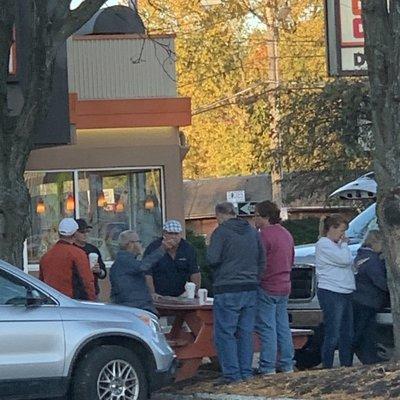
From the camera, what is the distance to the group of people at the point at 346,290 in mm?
11734

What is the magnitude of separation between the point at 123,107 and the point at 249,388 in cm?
901

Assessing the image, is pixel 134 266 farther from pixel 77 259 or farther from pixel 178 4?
pixel 178 4

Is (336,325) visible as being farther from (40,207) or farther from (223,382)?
(40,207)

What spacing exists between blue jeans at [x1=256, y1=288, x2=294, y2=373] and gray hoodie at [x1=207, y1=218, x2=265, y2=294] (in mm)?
481

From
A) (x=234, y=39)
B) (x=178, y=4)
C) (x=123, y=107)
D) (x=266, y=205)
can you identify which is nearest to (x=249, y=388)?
(x=266, y=205)

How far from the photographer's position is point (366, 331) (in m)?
12.1

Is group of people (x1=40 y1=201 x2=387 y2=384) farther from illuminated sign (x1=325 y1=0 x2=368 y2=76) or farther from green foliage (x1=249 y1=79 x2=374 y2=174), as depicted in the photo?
green foliage (x1=249 y1=79 x2=374 y2=174)

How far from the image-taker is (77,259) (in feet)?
37.9

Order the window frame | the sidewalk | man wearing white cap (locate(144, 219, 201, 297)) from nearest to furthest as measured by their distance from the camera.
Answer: the sidewalk
man wearing white cap (locate(144, 219, 201, 297))
the window frame

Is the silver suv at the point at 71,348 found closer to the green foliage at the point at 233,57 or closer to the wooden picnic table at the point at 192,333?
the wooden picnic table at the point at 192,333

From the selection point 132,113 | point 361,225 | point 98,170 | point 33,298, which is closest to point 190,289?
point 33,298

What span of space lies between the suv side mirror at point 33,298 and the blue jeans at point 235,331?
2.01 m

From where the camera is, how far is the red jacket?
11547 millimetres

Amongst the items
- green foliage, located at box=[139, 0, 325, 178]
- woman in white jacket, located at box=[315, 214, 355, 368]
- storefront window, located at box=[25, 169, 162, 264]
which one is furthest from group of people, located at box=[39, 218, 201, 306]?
green foliage, located at box=[139, 0, 325, 178]
